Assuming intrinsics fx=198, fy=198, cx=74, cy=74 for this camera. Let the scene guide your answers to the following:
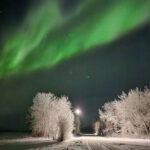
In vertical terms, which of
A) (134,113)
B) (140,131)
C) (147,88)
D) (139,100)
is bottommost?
(140,131)

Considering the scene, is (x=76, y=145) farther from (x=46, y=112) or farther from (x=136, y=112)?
(x=136, y=112)

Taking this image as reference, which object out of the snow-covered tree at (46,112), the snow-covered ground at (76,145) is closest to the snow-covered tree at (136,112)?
the snow-covered tree at (46,112)

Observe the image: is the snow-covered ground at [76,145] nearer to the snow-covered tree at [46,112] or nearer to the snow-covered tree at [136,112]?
the snow-covered tree at [46,112]

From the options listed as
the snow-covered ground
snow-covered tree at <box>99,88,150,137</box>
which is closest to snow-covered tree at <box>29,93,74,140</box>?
snow-covered tree at <box>99,88,150,137</box>

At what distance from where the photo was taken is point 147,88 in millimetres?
45188

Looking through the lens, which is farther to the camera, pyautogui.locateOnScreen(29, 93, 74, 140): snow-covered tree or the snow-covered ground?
pyautogui.locateOnScreen(29, 93, 74, 140): snow-covered tree

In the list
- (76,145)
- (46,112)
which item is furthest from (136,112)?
(76,145)

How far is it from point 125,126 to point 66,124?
83.0ft

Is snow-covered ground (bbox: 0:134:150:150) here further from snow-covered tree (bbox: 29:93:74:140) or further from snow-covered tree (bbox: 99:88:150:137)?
snow-covered tree (bbox: 99:88:150:137)

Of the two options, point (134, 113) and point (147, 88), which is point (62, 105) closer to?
point (134, 113)

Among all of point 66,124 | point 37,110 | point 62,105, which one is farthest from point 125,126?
point 66,124

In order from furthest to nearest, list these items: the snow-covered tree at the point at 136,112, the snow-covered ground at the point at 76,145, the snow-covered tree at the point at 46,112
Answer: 1. the snow-covered tree at the point at 136,112
2. the snow-covered tree at the point at 46,112
3. the snow-covered ground at the point at 76,145

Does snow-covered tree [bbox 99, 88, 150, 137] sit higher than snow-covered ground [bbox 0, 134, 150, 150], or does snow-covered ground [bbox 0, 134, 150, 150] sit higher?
snow-covered tree [bbox 99, 88, 150, 137]

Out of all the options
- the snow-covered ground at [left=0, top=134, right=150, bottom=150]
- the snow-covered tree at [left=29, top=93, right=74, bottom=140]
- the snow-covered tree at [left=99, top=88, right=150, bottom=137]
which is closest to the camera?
the snow-covered ground at [left=0, top=134, right=150, bottom=150]
